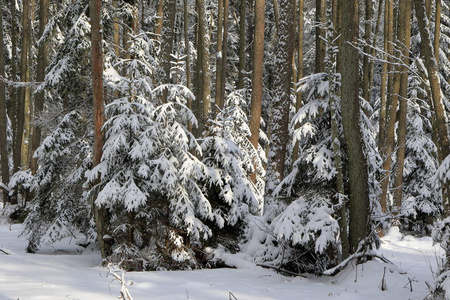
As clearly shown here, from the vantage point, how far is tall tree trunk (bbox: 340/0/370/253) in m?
7.48

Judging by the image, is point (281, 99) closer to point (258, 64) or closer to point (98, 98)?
point (258, 64)

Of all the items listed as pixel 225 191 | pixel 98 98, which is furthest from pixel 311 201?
pixel 98 98

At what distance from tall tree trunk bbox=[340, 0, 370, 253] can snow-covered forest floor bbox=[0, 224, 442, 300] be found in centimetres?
76

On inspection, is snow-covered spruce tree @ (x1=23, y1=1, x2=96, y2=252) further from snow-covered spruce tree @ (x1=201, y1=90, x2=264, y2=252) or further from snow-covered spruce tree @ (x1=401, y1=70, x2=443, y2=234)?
snow-covered spruce tree @ (x1=401, y1=70, x2=443, y2=234)

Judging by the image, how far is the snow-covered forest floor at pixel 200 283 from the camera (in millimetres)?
5723

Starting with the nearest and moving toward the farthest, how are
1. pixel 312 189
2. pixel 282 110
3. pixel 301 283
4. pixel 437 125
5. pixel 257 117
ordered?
1. pixel 437 125
2. pixel 301 283
3. pixel 312 189
4. pixel 282 110
5. pixel 257 117

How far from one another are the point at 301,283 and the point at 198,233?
2.50 metres

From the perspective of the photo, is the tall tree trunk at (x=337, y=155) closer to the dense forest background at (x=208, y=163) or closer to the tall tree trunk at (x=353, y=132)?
the dense forest background at (x=208, y=163)

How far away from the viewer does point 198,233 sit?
8.70m

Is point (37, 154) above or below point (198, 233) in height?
above

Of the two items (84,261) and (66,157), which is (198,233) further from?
(66,157)

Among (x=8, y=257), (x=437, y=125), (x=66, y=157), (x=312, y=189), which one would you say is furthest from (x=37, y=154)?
(x=437, y=125)

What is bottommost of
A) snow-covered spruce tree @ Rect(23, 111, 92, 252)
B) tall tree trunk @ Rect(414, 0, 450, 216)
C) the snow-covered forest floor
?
the snow-covered forest floor

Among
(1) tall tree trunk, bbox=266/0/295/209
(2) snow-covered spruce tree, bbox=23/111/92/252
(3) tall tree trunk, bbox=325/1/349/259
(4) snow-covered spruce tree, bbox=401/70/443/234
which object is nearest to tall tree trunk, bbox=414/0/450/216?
(3) tall tree trunk, bbox=325/1/349/259
